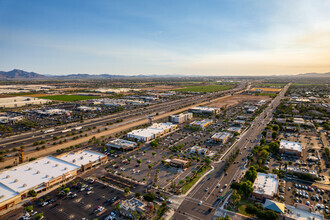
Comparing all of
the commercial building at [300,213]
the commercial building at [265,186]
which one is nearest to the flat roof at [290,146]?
the commercial building at [265,186]

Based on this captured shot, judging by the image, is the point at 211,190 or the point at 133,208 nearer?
the point at 133,208

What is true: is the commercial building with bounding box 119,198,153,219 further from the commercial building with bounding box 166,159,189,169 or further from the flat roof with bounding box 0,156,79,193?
the flat roof with bounding box 0,156,79,193

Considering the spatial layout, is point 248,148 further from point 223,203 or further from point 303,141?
point 223,203

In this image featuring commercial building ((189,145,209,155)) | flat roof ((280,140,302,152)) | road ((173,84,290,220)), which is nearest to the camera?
road ((173,84,290,220))

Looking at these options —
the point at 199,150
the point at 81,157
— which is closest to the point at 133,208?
the point at 81,157

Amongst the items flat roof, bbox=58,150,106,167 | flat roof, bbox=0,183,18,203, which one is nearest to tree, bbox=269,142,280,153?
flat roof, bbox=58,150,106,167

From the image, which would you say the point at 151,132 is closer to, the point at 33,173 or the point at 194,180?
the point at 194,180
